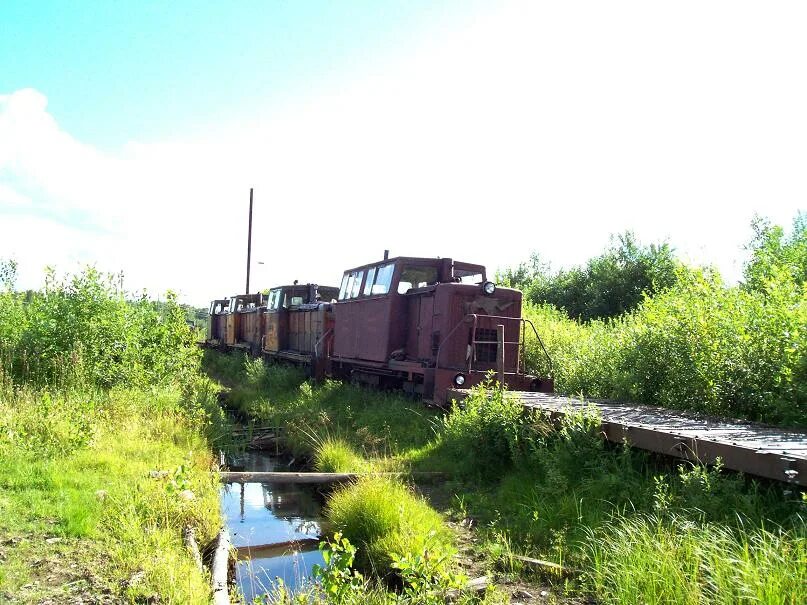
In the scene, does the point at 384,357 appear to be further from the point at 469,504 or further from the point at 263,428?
the point at 469,504

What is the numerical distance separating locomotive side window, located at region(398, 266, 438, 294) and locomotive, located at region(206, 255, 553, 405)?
20 millimetres

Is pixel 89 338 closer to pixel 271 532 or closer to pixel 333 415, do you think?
pixel 333 415

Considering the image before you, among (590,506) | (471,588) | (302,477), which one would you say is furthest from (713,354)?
(302,477)

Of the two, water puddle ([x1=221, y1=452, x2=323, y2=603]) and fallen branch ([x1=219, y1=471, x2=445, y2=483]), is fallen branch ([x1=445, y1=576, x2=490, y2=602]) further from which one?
fallen branch ([x1=219, y1=471, x2=445, y2=483])

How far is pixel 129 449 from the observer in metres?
8.02

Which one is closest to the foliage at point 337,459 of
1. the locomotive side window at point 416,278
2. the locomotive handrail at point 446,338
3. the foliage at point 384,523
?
the foliage at point 384,523

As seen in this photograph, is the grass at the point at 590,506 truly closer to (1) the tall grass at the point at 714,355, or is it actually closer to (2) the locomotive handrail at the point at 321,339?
(1) the tall grass at the point at 714,355

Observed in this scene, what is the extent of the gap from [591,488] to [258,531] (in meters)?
3.87

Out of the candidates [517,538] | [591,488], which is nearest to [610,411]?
[591,488]

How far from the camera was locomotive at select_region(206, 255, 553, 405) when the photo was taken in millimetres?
10578

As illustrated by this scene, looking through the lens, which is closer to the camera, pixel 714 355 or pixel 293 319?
pixel 714 355

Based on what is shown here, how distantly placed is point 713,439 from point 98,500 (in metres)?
5.55

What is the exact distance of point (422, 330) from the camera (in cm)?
1155

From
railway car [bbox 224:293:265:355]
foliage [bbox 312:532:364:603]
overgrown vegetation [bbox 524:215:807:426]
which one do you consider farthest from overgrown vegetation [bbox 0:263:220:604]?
railway car [bbox 224:293:265:355]
